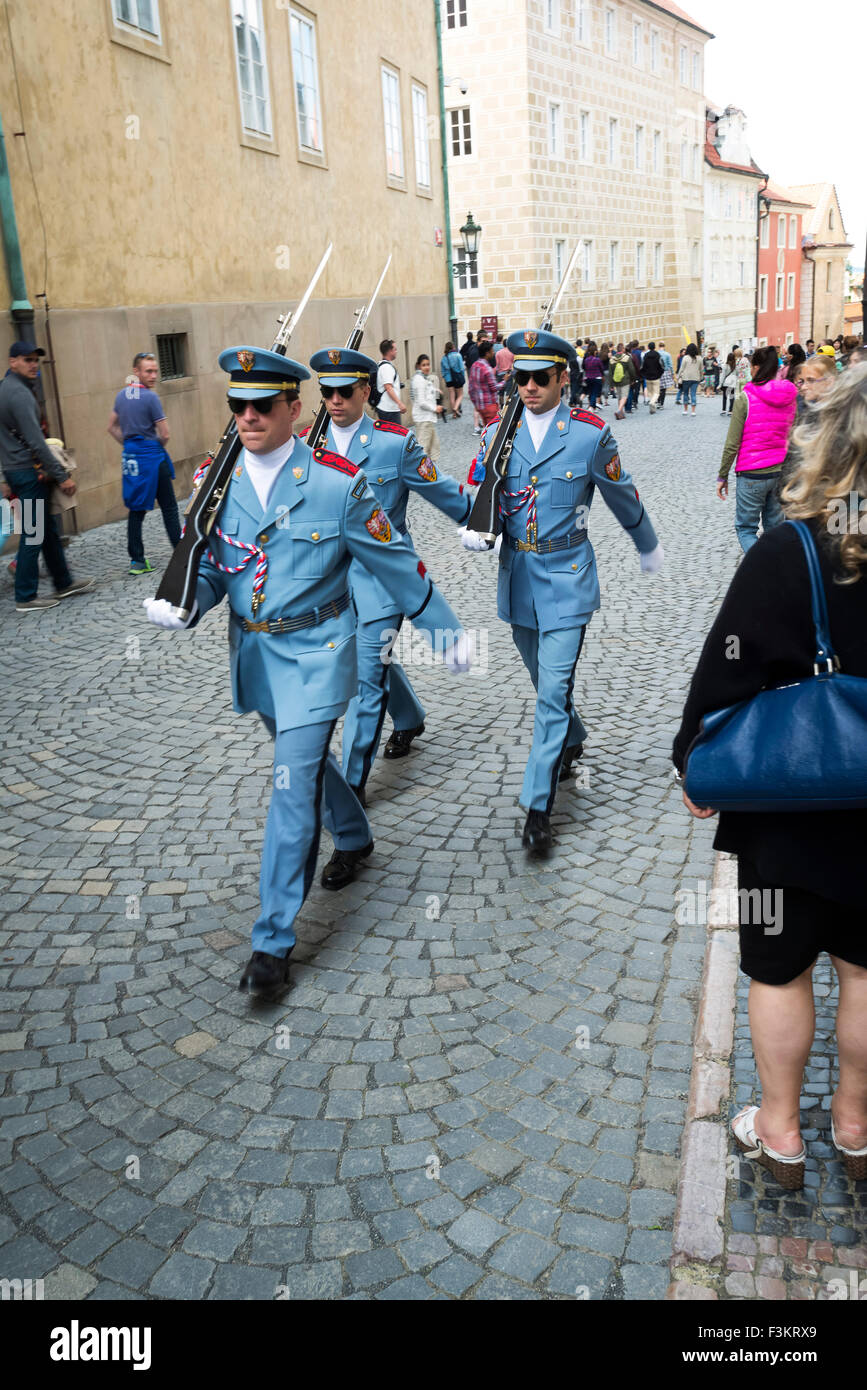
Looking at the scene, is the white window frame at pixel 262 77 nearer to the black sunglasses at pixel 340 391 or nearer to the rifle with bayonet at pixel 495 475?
the black sunglasses at pixel 340 391

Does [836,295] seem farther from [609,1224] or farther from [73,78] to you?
[609,1224]

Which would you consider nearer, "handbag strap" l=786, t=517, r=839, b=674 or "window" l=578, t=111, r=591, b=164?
"handbag strap" l=786, t=517, r=839, b=674

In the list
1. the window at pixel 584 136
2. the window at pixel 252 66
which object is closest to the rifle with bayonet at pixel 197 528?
the window at pixel 252 66

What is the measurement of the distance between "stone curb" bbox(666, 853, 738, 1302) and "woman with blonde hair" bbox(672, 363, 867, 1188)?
0.13 meters

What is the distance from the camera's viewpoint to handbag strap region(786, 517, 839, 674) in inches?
96.3

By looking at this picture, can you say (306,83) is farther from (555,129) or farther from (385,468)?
(555,129)

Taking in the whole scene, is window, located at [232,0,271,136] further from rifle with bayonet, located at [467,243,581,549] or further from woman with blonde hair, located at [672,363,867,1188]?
woman with blonde hair, located at [672,363,867,1188]

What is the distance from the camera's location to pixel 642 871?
4734 mm

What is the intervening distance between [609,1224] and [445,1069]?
0.76 metres

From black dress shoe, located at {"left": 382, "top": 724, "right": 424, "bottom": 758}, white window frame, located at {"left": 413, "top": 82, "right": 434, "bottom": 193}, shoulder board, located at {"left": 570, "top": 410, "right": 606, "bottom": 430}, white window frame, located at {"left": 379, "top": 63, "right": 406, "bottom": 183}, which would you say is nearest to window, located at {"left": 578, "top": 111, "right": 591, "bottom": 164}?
white window frame, located at {"left": 413, "top": 82, "right": 434, "bottom": 193}

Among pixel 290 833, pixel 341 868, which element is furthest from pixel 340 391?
pixel 290 833

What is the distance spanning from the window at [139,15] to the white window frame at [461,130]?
68.3 feet

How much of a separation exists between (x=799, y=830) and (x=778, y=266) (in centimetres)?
6964

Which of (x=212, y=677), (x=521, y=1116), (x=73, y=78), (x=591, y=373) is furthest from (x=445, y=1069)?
(x=591, y=373)
